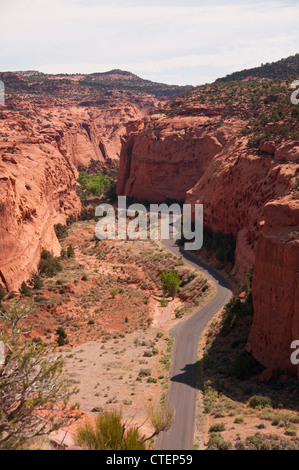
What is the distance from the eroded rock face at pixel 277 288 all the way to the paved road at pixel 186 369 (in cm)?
459

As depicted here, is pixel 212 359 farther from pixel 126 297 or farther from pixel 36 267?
pixel 36 267

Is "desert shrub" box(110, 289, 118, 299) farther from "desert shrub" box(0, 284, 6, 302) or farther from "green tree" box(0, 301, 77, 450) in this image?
"green tree" box(0, 301, 77, 450)

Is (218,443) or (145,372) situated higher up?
(218,443)

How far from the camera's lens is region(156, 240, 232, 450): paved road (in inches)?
811

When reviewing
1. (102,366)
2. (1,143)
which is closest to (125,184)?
(1,143)

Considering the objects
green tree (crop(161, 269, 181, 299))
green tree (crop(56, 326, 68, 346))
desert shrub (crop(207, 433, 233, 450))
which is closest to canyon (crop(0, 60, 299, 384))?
green tree (crop(161, 269, 181, 299))

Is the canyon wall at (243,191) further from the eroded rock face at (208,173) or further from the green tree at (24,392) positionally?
the green tree at (24,392)

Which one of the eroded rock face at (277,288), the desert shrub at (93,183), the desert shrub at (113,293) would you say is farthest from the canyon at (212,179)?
the desert shrub at (93,183)

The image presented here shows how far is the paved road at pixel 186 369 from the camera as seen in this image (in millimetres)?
20594

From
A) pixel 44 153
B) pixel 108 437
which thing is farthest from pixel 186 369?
pixel 44 153

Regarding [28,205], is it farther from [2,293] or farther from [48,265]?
[2,293]

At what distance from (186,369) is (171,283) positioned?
17349 mm

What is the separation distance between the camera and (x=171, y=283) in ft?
152

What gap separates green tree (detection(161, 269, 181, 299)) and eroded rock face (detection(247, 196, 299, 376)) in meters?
18.9
